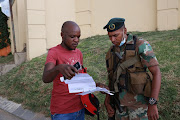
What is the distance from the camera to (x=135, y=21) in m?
7.12

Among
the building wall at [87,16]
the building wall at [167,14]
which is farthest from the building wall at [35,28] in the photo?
the building wall at [167,14]

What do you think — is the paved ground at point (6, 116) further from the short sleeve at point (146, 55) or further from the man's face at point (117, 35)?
the short sleeve at point (146, 55)

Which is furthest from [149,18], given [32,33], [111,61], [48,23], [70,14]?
[111,61]

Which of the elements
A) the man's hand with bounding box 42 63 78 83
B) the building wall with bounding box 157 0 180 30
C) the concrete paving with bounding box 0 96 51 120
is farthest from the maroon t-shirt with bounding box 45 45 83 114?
the building wall with bounding box 157 0 180 30

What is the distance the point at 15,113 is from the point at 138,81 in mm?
3335

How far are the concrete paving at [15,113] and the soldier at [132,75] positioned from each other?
2.20 m

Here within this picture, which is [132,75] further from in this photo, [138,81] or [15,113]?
[15,113]

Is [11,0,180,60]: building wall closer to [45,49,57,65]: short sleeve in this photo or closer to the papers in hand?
[45,49,57,65]: short sleeve

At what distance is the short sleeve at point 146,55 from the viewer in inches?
63.4

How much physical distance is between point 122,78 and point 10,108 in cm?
349

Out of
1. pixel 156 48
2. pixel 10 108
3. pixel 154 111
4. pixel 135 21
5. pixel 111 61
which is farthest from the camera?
pixel 135 21

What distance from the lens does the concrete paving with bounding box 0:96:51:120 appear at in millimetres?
3575

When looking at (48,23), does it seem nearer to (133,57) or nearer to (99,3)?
(99,3)

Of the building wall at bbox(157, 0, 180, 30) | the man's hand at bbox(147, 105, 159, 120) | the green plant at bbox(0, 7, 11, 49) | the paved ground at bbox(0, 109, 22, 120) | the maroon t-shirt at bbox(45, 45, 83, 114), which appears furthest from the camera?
the green plant at bbox(0, 7, 11, 49)
